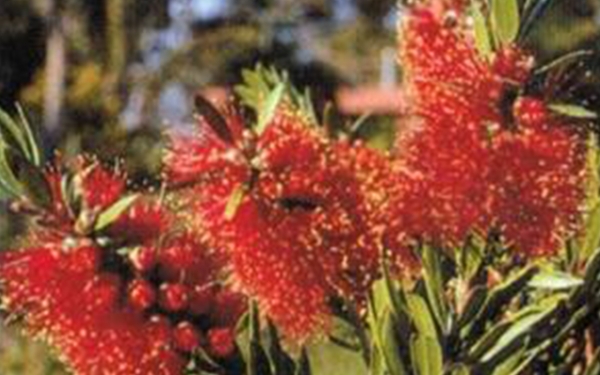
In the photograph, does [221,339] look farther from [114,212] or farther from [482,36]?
[482,36]

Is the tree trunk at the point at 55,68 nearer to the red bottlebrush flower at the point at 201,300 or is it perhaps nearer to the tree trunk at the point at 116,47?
the tree trunk at the point at 116,47

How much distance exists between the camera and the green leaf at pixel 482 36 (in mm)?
1105

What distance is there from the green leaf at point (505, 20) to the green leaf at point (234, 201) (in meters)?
0.19

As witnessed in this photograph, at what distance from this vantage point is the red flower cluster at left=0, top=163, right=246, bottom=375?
1.06 meters

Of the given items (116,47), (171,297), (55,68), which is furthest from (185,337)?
(116,47)

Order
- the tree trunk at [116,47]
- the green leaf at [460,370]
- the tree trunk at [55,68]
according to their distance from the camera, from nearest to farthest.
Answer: the green leaf at [460,370] < the tree trunk at [55,68] < the tree trunk at [116,47]

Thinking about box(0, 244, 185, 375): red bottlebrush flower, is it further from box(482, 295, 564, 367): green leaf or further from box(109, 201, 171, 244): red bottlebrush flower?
box(482, 295, 564, 367): green leaf

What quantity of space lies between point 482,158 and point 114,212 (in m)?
0.23

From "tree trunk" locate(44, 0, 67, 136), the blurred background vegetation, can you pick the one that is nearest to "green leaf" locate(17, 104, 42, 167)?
the blurred background vegetation

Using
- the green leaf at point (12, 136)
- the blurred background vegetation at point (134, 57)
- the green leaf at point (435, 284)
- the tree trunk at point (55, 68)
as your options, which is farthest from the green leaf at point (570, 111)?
the tree trunk at point (55, 68)

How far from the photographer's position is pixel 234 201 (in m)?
1.09

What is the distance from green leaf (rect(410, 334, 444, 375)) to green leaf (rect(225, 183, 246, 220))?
0.14m

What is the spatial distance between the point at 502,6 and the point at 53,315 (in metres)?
0.34

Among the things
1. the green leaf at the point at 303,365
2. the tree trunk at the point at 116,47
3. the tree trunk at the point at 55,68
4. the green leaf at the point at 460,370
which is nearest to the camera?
the green leaf at the point at 460,370
